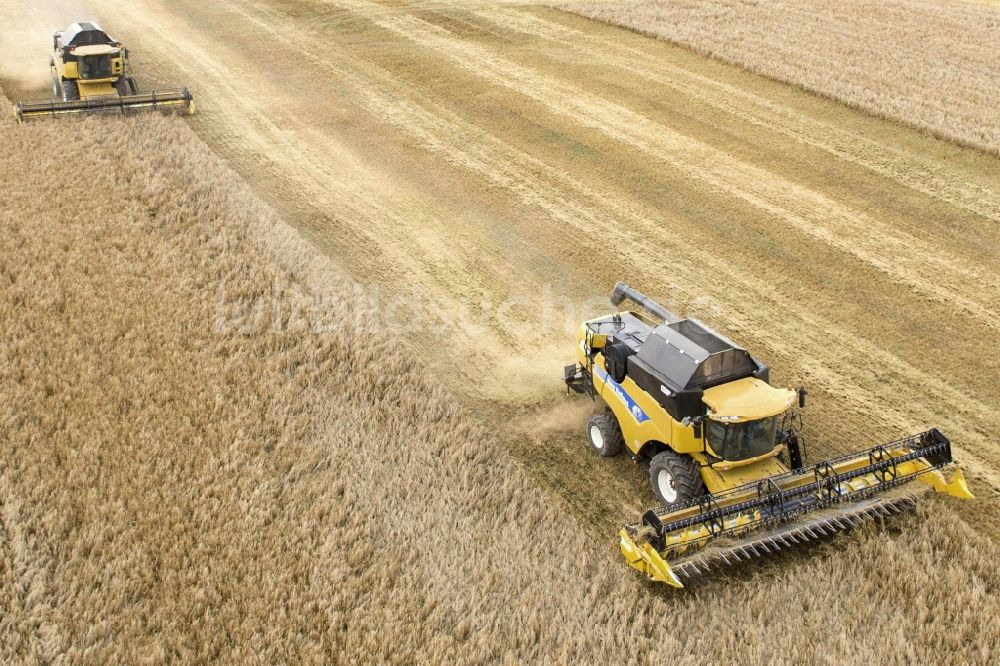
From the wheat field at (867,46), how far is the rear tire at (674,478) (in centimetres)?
1375

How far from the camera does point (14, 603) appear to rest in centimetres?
788

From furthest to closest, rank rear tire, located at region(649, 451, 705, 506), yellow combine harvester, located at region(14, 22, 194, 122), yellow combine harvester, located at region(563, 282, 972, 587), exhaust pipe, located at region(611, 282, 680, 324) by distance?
yellow combine harvester, located at region(14, 22, 194, 122)
exhaust pipe, located at region(611, 282, 680, 324)
rear tire, located at region(649, 451, 705, 506)
yellow combine harvester, located at region(563, 282, 972, 587)

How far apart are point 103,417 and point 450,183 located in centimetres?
959

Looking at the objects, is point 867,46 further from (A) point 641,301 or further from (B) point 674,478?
(B) point 674,478

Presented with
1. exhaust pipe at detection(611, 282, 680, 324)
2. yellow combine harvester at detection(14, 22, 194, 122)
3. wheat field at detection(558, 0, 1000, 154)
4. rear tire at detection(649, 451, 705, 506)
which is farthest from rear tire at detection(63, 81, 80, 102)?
rear tire at detection(649, 451, 705, 506)

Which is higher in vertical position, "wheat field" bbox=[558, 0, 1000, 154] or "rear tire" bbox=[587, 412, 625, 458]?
"wheat field" bbox=[558, 0, 1000, 154]

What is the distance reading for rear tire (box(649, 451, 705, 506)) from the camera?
30.1 feet

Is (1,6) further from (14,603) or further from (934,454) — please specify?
(934,454)

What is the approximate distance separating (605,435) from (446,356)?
3267 millimetres

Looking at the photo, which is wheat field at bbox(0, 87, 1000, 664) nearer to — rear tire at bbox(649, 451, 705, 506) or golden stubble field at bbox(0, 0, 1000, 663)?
golden stubble field at bbox(0, 0, 1000, 663)

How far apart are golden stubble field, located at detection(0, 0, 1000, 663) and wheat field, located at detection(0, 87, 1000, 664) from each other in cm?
4

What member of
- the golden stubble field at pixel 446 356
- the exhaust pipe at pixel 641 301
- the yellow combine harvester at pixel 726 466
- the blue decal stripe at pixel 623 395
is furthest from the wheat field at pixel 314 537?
the exhaust pipe at pixel 641 301

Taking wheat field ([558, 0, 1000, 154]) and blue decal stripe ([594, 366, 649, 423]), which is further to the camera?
wheat field ([558, 0, 1000, 154])

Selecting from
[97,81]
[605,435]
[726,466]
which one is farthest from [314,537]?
[97,81]
